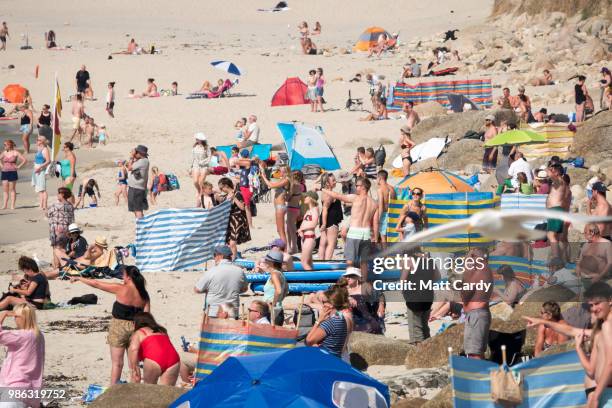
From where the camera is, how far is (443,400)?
825 centimetres

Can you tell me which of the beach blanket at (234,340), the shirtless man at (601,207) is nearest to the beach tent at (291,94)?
the shirtless man at (601,207)

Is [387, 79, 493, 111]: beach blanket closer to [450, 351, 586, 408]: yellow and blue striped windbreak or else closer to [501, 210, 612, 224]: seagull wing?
[450, 351, 586, 408]: yellow and blue striped windbreak

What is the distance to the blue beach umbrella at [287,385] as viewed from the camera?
778 centimetres

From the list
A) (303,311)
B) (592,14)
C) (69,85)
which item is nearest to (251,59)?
(69,85)

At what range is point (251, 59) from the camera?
40844mm

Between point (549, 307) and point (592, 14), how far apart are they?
110 feet

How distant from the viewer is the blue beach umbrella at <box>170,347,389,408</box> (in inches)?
306

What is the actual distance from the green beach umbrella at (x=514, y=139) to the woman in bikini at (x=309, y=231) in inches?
171

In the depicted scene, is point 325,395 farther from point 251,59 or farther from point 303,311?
point 251,59

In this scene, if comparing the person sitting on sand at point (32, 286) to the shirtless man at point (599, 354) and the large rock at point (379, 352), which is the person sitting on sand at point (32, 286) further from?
the shirtless man at point (599, 354)

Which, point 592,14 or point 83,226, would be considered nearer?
point 83,226

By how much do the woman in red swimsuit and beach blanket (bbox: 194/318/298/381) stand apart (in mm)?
299

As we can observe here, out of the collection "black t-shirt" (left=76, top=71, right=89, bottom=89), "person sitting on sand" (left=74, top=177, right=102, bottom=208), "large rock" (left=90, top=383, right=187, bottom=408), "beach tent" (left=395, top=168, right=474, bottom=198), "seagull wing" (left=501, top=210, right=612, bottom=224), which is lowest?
"large rock" (left=90, top=383, right=187, bottom=408)

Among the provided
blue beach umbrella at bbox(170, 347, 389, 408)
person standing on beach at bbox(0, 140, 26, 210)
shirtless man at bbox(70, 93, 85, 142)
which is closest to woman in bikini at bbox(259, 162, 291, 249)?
person standing on beach at bbox(0, 140, 26, 210)
